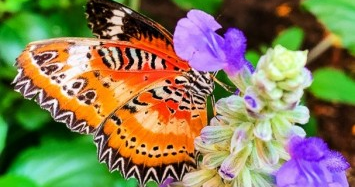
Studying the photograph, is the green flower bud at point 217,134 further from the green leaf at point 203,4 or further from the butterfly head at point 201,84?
the green leaf at point 203,4

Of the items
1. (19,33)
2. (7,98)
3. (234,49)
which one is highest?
(19,33)

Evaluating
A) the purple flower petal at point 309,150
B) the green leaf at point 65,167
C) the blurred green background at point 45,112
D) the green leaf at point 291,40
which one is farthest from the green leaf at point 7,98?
the purple flower petal at point 309,150

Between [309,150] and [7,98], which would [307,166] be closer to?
[309,150]

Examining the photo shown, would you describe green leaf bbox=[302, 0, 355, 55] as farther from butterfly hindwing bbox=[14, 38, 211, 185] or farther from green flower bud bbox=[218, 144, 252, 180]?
green flower bud bbox=[218, 144, 252, 180]

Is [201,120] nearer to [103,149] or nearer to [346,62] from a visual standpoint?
[103,149]

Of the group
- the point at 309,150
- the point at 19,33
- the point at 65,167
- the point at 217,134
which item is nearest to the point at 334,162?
the point at 309,150

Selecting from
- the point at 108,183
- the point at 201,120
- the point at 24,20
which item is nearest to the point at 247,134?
the point at 201,120
